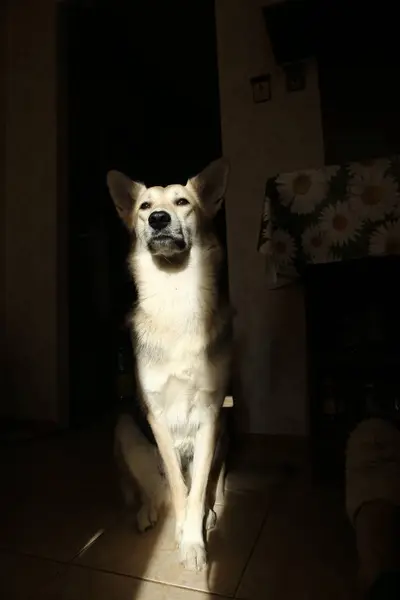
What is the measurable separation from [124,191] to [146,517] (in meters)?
0.85

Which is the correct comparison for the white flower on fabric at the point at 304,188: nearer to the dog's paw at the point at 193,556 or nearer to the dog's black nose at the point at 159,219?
the dog's black nose at the point at 159,219

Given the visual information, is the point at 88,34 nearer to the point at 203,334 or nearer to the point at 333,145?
the point at 333,145

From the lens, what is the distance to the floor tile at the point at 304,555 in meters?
0.66

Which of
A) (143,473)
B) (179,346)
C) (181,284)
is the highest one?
(181,284)

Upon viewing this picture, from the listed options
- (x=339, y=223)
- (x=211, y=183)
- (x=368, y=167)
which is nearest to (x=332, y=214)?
(x=339, y=223)

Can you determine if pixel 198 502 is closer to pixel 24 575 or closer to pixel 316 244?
pixel 24 575

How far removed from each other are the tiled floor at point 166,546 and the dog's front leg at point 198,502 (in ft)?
0.09

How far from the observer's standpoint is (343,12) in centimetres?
134

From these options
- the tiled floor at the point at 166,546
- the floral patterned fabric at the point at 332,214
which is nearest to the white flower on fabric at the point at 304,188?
the floral patterned fabric at the point at 332,214

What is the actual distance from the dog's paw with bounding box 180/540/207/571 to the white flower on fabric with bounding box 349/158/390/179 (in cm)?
95

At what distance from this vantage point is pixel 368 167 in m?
0.98

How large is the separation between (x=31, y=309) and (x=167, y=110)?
1.47 metres

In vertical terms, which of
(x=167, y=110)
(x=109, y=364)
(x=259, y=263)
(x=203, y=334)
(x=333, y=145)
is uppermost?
(x=167, y=110)

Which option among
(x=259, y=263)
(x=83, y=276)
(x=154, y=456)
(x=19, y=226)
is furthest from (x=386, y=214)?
(x=19, y=226)
